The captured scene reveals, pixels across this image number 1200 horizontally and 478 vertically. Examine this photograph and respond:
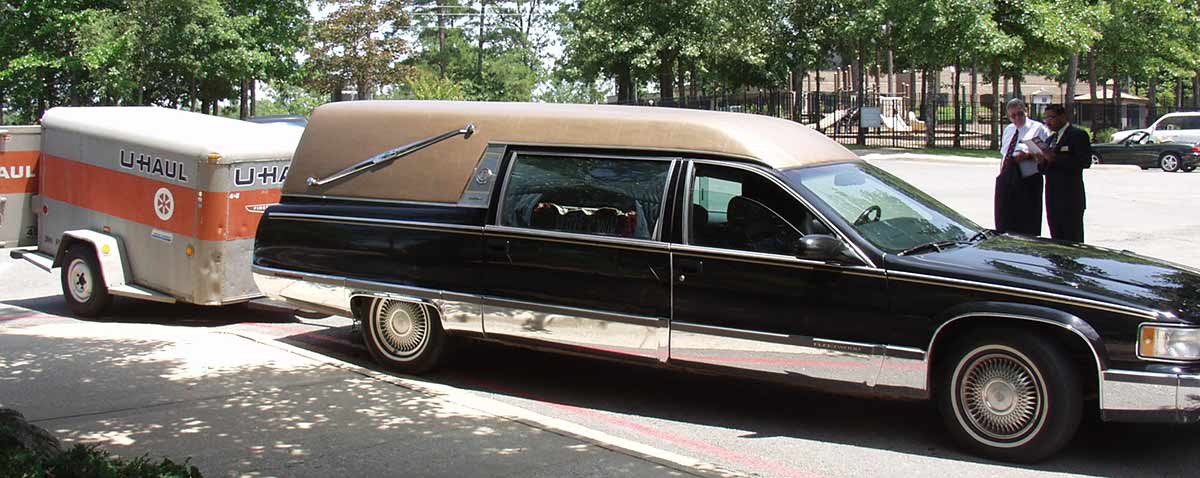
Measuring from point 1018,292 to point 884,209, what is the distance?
1.18m

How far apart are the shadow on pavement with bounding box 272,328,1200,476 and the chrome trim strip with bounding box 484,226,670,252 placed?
1028 mm

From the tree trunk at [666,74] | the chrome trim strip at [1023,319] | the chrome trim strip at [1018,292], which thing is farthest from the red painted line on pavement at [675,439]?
the tree trunk at [666,74]

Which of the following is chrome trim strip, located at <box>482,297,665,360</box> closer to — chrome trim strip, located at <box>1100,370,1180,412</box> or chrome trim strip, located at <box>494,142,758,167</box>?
chrome trim strip, located at <box>494,142,758,167</box>

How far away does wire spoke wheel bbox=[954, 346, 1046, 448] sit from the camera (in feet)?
18.5

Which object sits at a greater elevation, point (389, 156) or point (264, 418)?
point (389, 156)

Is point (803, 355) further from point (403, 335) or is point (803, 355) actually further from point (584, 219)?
point (403, 335)

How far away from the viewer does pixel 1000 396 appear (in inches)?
225

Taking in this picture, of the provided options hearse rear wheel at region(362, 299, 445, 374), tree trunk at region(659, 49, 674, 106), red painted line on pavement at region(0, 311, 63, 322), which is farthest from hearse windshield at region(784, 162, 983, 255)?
tree trunk at region(659, 49, 674, 106)

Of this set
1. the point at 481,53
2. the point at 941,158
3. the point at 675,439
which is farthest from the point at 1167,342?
the point at 481,53

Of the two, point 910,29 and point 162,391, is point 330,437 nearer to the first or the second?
point 162,391

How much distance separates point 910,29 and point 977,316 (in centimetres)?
3105

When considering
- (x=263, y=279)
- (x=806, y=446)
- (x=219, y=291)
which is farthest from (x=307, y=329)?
Result: (x=806, y=446)

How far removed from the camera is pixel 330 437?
20.2 feet

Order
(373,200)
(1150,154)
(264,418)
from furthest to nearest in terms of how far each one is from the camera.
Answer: (1150,154) < (373,200) < (264,418)
